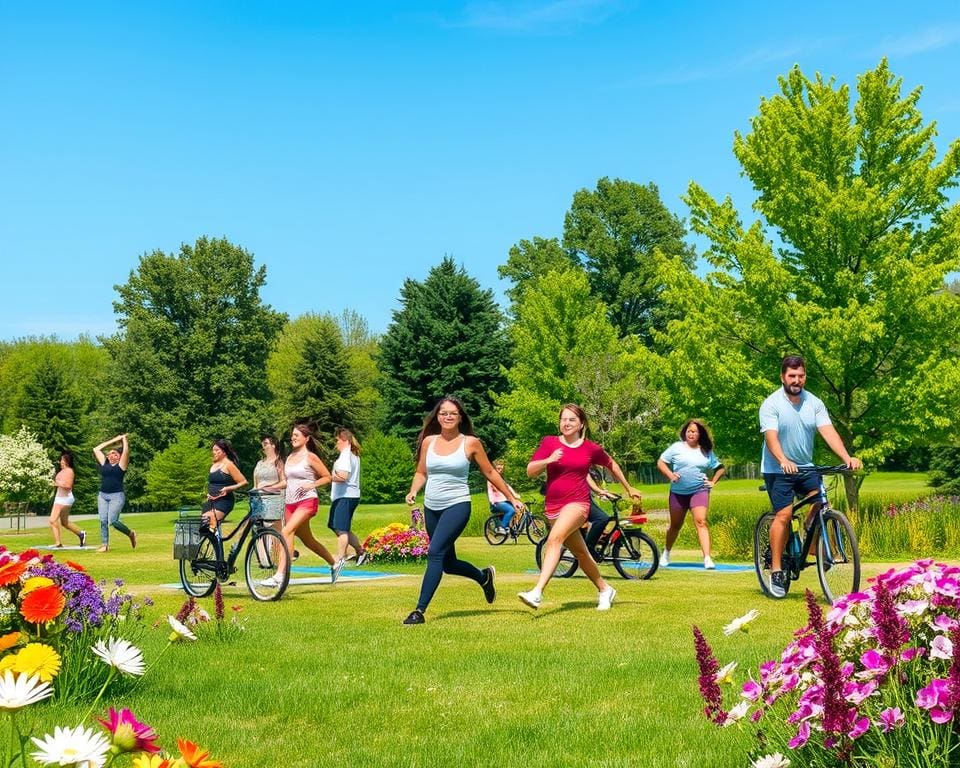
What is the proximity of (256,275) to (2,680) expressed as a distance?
68.0 metres

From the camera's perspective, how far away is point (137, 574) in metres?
15.8

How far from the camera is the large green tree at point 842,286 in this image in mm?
21938

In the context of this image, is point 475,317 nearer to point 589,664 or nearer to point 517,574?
point 517,574

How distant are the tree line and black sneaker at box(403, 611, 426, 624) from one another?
47.2 ft

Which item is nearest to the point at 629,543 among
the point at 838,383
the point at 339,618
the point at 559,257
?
the point at 339,618

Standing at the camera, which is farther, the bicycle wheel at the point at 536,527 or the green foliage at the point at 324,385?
the green foliage at the point at 324,385

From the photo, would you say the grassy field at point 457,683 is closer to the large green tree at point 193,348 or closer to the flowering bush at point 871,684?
the flowering bush at point 871,684

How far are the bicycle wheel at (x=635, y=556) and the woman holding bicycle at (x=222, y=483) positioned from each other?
188 inches

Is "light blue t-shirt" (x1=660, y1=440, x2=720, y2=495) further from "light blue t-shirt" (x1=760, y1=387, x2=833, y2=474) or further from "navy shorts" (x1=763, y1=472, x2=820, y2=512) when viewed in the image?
"light blue t-shirt" (x1=760, y1=387, x2=833, y2=474)

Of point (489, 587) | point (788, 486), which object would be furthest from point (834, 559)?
point (489, 587)

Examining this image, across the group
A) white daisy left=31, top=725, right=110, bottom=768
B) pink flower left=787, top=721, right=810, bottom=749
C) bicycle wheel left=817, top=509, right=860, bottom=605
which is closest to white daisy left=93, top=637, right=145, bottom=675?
white daisy left=31, top=725, right=110, bottom=768

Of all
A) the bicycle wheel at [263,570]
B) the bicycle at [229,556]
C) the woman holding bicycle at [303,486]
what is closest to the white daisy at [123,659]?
the bicycle wheel at [263,570]

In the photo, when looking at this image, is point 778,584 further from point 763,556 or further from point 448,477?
point 448,477

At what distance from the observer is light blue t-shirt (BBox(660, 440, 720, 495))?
1500cm
